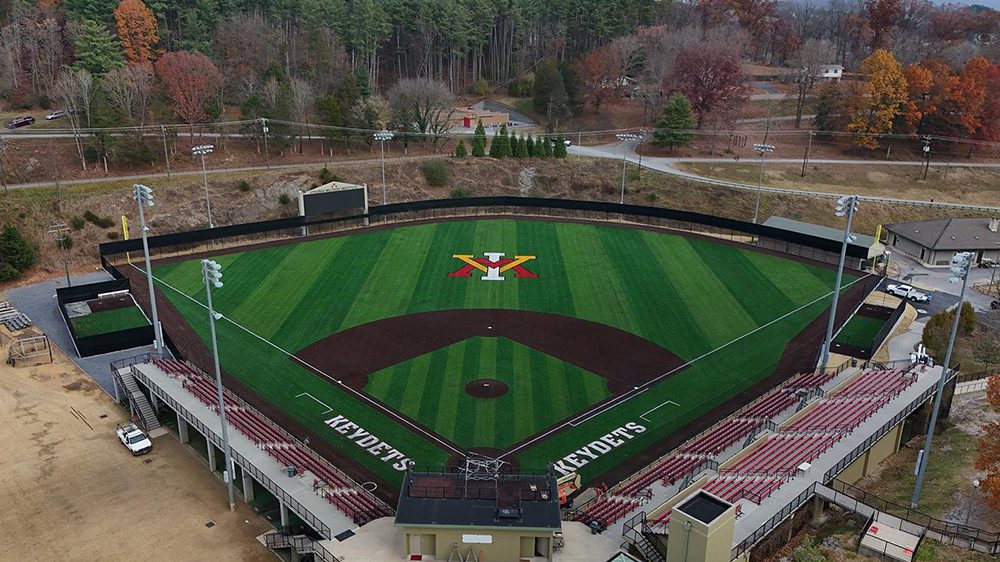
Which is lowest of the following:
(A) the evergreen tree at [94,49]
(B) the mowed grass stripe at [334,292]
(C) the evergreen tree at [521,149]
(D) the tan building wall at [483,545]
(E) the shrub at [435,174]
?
(B) the mowed grass stripe at [334,292]

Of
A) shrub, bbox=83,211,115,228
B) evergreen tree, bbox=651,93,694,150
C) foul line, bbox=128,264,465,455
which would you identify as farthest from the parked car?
evergreen tree, bbox=651,93,694,150

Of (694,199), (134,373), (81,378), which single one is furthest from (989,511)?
(694,199)

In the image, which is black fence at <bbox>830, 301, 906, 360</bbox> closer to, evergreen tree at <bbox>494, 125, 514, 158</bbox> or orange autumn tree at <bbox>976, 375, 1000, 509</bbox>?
orange autumn tree at <bbox>976, 375, 1000, 509</bbox>

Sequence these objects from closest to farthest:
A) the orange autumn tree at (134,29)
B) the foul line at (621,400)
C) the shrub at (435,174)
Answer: the foul line at (621,400), the shrub at (435,174), the orange autumn tree at (134,29)

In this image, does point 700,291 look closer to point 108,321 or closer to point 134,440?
point 134,440

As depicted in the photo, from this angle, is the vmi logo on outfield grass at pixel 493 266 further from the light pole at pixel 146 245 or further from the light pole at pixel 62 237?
the light pole at pixel 62 237

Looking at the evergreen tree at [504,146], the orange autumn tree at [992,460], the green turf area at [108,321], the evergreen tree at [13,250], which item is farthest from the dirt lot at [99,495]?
the evergreen tree at [504,146]
